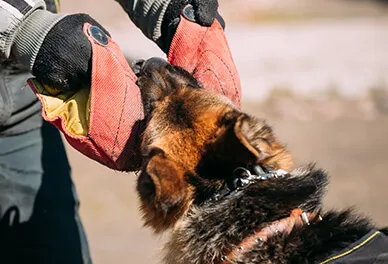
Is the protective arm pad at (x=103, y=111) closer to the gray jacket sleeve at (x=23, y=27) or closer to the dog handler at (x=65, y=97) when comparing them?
the dog handler at (x=65, y=97)

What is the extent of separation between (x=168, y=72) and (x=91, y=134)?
0.44m

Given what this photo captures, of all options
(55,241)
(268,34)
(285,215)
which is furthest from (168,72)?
(268,34)

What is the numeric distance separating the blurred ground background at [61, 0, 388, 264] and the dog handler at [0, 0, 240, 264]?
609mm

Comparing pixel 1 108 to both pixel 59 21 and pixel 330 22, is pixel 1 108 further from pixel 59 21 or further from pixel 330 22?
pixel 330 22

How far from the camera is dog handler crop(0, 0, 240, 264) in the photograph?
263 centimetres

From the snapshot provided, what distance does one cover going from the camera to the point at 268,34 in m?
12.3

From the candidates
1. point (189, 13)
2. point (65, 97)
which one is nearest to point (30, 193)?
point (65, 97)

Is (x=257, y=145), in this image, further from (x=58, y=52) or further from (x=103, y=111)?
(x=58, y=52)

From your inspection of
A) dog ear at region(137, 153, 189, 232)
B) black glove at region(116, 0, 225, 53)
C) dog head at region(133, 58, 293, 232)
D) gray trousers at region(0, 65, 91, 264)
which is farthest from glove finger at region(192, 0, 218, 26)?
gray trousers at region(0, 65, 91, 264)

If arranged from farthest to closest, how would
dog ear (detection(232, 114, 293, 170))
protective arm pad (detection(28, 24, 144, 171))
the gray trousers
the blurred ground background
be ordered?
the blurred ground background → the gray trousers → protective arm pad (detection(28, 24, 144, 171)) → dog ear (detection(232, 114, 293, 170))

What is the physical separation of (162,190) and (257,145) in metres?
0.42

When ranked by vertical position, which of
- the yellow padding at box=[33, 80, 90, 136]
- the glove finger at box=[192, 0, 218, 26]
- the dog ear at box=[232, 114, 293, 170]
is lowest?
the yellow padding at box=[33, 80, 90, 136]

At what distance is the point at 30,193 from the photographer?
3350 mm

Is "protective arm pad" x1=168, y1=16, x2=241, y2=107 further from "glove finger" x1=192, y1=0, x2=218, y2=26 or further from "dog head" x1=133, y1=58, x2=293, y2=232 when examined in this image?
"dog head" x1=133, y1=58, x2=293, y2=232
